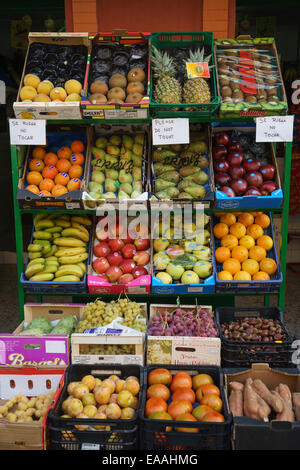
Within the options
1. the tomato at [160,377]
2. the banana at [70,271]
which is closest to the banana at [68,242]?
the banana at [70,271]

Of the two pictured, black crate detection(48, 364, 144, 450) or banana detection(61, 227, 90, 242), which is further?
banana detection(61, 227, 90, 242)

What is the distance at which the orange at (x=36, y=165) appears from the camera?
3520 millimetres

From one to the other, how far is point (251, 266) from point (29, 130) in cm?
197

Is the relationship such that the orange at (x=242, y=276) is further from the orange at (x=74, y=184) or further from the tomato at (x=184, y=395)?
the orange at (x=74, y=184)

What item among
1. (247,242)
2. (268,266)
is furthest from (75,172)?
(268,266)

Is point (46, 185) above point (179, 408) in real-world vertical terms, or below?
above

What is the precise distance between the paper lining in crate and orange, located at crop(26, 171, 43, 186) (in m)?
1.32

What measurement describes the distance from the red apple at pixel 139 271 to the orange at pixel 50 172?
1.00 m

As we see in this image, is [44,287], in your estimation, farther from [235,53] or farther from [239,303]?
[239,303]

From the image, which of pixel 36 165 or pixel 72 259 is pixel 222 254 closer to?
pixel 72 259

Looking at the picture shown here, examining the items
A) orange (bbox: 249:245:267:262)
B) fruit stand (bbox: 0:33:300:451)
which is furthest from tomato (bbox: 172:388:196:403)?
orange (bbox: 249:245:267:262)

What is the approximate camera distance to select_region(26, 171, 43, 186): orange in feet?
11.3

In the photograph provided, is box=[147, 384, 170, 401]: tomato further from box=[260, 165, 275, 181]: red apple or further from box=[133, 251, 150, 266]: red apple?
box=[260, 165, 275, 181]: red apple

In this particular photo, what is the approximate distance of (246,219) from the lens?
11.8 feet
